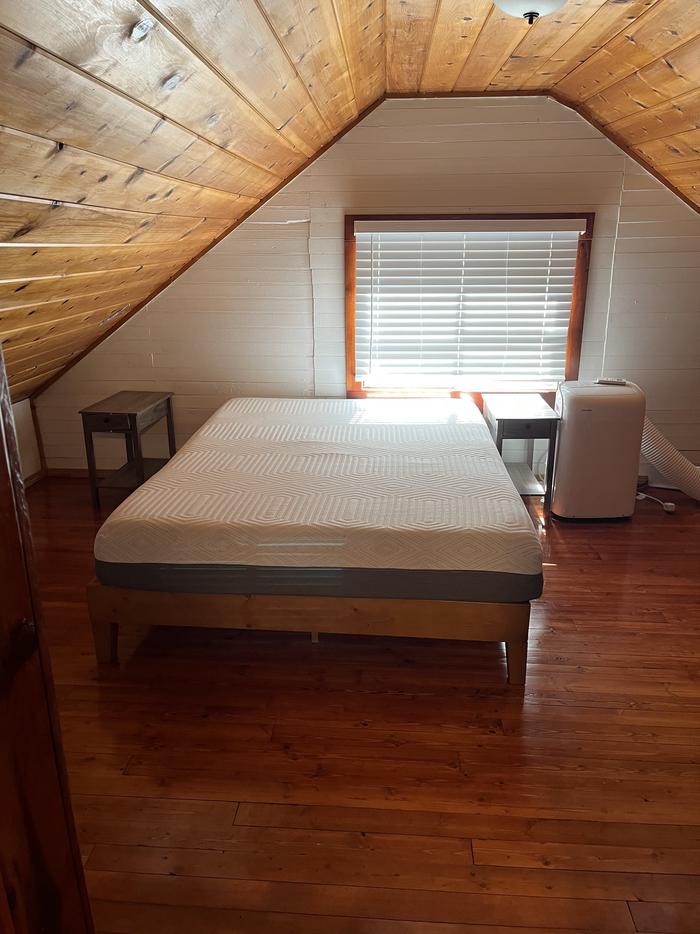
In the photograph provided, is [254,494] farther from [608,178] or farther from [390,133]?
[608,178]

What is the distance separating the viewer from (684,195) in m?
3.62

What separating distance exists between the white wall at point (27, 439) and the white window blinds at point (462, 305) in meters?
2.12

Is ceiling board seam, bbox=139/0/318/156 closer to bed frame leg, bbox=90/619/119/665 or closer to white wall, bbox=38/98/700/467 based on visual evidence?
white wall, bbox=38/98/700/467

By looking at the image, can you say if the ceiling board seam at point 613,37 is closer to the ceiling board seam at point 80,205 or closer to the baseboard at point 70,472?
the ceiling board seam at point 80,205

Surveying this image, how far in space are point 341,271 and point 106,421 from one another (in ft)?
5.32

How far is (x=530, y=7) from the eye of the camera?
6.13 ft

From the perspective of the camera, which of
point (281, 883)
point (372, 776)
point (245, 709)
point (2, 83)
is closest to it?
point (2, 83)

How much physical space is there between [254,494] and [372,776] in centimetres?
111

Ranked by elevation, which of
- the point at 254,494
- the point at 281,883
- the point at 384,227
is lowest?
the point at 281,883

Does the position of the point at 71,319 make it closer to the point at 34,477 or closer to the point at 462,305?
the point at 34,477

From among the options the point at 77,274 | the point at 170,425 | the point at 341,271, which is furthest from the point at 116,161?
the point at 170,425

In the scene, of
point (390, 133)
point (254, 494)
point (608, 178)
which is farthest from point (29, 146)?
point (608, 178)

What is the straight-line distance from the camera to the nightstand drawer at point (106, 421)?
144 inches

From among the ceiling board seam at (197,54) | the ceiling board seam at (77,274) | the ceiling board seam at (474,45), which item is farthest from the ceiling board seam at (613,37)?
the ceiling board seam at (77,274)
